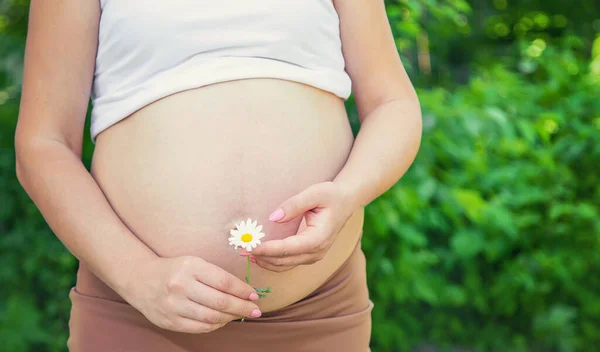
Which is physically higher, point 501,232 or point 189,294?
point 189,294

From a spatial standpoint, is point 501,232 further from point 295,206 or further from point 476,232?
point 295,206

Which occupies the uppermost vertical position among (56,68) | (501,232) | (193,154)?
(56,68)

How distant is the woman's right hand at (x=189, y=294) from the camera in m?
1.03

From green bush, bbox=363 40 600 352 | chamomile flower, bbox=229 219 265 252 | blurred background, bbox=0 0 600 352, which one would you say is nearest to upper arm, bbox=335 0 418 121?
chamomile flower, bbox=229 219 265 252

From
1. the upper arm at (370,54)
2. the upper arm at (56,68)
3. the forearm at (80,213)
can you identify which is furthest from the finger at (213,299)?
the upper arm at (370,54)

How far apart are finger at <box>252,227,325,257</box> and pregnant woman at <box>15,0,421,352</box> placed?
0.05 ft

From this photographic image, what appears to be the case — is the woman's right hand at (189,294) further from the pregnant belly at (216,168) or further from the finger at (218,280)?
the pregnant belly at (216,168)

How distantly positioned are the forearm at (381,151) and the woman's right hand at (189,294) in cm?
26

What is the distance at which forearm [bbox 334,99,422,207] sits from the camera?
1207 mm

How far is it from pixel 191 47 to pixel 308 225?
0.38 metres

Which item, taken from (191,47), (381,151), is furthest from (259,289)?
(191,47)

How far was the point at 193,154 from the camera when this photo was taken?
3.90ft

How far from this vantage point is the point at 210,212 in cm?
118

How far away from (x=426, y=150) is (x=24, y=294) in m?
1.80
